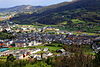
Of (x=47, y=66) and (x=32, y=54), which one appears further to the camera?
(x=32, y=54)

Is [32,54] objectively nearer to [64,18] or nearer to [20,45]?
[20,45]

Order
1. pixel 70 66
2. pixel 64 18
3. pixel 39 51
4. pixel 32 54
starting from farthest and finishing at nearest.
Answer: pixel 64 18, pixel 39 51, pixel 32 54, pixel 70 66

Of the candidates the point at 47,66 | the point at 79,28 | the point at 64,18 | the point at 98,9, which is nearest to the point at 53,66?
the point at 47,66

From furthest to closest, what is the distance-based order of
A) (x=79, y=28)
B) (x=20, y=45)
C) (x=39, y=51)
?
(x=79, y=28) < (x=20, y=45) < (x=39, y=51)

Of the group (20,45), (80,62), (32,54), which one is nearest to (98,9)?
(20,45)

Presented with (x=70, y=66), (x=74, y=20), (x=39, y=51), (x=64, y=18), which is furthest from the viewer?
(x=64, y=18)

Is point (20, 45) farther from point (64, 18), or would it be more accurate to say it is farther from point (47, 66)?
point (64, 18)

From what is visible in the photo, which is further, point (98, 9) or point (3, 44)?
point (98, 9)

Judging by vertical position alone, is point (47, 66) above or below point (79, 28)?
above

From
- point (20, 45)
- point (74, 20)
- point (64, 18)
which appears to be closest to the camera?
point (20, 45)
